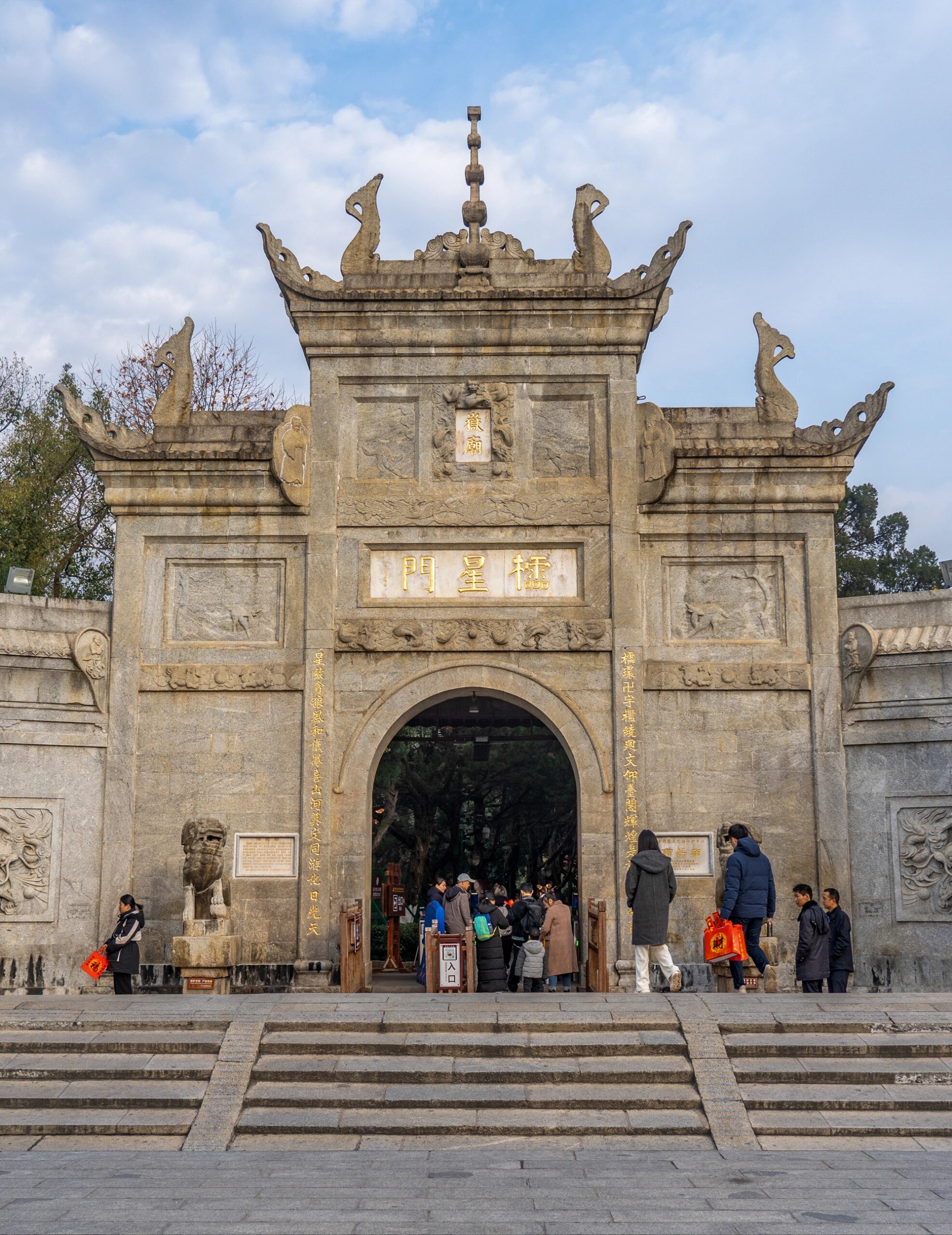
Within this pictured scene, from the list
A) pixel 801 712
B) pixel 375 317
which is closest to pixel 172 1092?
pixel 801 712

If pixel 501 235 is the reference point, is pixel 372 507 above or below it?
below

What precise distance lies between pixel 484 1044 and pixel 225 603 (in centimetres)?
621

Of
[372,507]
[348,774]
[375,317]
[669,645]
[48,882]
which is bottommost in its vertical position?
[48,882]

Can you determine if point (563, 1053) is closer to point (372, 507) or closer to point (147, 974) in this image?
point (147, 974)

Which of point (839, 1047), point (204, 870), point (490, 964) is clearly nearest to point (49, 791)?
point (204, 870)

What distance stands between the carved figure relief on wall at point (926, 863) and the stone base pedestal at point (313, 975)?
526cm

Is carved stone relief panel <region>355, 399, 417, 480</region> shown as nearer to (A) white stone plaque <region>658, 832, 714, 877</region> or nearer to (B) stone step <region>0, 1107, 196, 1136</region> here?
(A) white stone plaque <region>658, 832, 714, 877</region>

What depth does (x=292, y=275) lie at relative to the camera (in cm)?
1353

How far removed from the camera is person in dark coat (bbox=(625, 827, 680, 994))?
1019 cm

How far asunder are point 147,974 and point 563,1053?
546 centimetres

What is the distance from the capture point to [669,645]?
13117mm

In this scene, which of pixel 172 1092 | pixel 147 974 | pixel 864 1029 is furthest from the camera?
pixel 147 974

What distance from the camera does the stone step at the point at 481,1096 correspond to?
771 cm

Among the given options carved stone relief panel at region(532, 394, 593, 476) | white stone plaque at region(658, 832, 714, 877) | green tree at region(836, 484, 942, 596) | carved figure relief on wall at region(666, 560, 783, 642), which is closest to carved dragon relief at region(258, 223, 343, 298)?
carved stone relief panel at region(532, 394, 593, 476)
